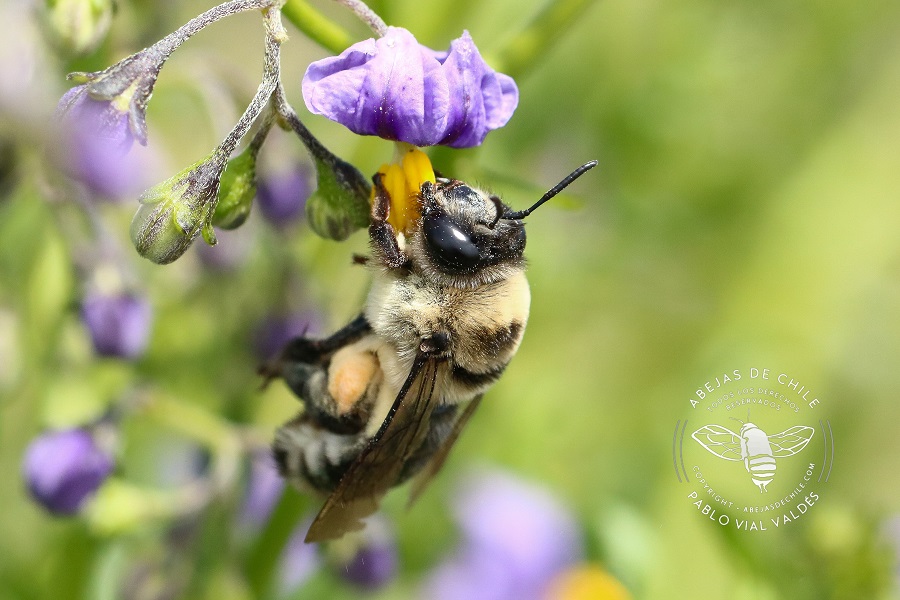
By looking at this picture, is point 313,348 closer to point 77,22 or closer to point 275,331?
point 275,331

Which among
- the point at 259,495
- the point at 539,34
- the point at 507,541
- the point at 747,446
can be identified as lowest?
the point at 507,541

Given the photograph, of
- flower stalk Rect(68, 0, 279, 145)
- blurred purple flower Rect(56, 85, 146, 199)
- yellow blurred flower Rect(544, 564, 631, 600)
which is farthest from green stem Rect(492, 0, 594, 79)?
yellow blurred flower Rect(544, 564, 631, 600)

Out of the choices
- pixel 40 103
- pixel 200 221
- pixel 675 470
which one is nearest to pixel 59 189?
pixel 40 103

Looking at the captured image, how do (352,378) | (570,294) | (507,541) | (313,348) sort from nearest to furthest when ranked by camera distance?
(352,378) → (313,348) → (507,541) → (570,294)

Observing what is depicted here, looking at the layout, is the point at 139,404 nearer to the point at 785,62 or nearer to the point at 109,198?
the point at 109,198

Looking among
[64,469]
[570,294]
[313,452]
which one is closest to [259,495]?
[64,469]

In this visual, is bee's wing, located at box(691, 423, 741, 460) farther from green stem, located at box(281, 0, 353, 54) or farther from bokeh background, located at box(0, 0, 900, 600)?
green stem, located at box(281, 0, 353, 54)

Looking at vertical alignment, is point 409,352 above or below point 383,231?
below
